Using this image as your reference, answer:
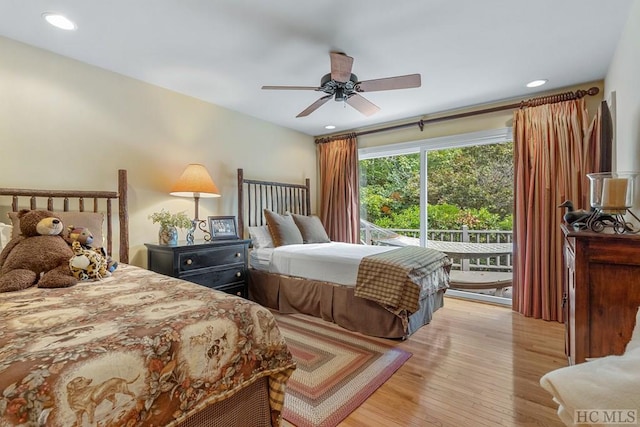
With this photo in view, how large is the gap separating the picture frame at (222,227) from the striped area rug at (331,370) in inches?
44.3

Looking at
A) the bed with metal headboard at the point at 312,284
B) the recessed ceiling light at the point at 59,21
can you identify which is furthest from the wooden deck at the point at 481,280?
the recessed ceiling light at the point at 59,21

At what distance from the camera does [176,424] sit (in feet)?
3.13

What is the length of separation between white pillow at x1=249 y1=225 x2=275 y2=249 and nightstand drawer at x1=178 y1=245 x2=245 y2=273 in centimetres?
42

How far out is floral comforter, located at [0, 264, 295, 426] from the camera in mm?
742

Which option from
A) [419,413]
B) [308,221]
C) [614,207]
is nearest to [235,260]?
[308,221]

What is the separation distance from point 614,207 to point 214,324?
78.1 inches

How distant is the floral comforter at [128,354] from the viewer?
2.43 ft

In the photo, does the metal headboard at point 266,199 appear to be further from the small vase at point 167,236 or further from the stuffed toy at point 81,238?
the stuffed toy at point 81,238

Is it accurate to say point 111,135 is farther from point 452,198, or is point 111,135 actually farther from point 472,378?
point 452,198

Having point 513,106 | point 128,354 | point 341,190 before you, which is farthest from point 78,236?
point 513,106

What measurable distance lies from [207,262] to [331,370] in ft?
5.00

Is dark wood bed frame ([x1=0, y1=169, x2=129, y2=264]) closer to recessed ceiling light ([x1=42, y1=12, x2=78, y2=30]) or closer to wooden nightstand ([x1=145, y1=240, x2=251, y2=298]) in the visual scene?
wooden nightstand ([x1=145, y1=240, x2=251, y2=298])

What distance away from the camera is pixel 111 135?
264 cm

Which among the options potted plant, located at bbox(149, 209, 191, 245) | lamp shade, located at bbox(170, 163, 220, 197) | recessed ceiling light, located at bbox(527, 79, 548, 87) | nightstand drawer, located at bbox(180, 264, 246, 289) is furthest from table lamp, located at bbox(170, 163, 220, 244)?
recessed ceiling light, located at bbox(527, 79, 548, 87)
